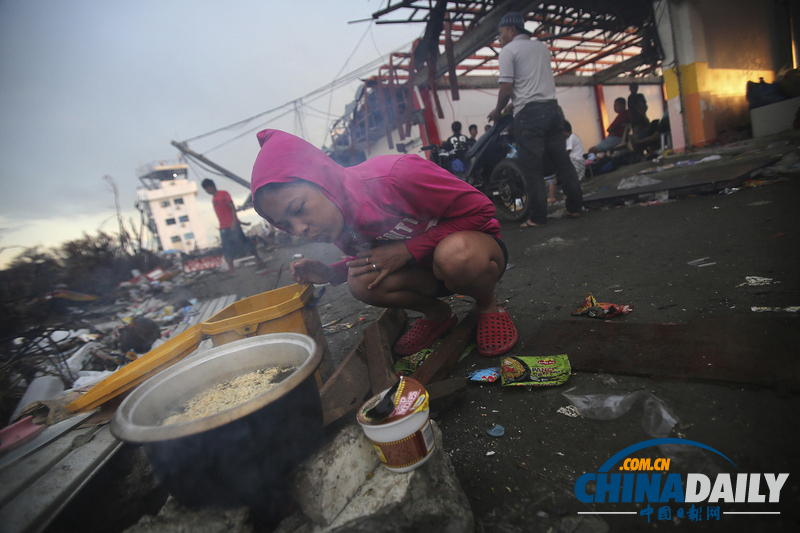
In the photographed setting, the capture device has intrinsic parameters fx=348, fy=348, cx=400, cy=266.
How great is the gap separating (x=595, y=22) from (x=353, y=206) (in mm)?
10237

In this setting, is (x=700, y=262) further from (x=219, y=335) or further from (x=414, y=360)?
(x=219, y=335)

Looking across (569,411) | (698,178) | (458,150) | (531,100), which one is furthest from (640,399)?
(458,150)

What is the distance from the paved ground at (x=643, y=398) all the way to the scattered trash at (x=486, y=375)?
0.11 ft

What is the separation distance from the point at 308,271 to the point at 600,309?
1490mm

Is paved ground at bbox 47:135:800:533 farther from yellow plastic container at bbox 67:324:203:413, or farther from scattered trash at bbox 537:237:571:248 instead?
yellow plastic container at bbox 67:324:203:413

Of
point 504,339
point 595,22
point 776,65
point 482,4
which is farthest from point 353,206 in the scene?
point 776,65

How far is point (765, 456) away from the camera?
842 millimetres

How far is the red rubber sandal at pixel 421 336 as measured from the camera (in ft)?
6.04

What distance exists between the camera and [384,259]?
5.15 feet

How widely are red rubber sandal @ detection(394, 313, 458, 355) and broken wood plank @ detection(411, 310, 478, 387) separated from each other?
0.14 metres

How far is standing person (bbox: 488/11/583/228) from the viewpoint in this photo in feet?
12.3

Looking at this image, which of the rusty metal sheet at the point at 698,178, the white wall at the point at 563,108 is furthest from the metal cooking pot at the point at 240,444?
the white wall at the point at 563,108

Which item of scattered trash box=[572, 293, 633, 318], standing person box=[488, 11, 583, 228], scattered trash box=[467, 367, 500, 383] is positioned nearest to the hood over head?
scattered trash box=[467, 367, 500, 383]

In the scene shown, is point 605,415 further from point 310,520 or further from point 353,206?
point 353,206
